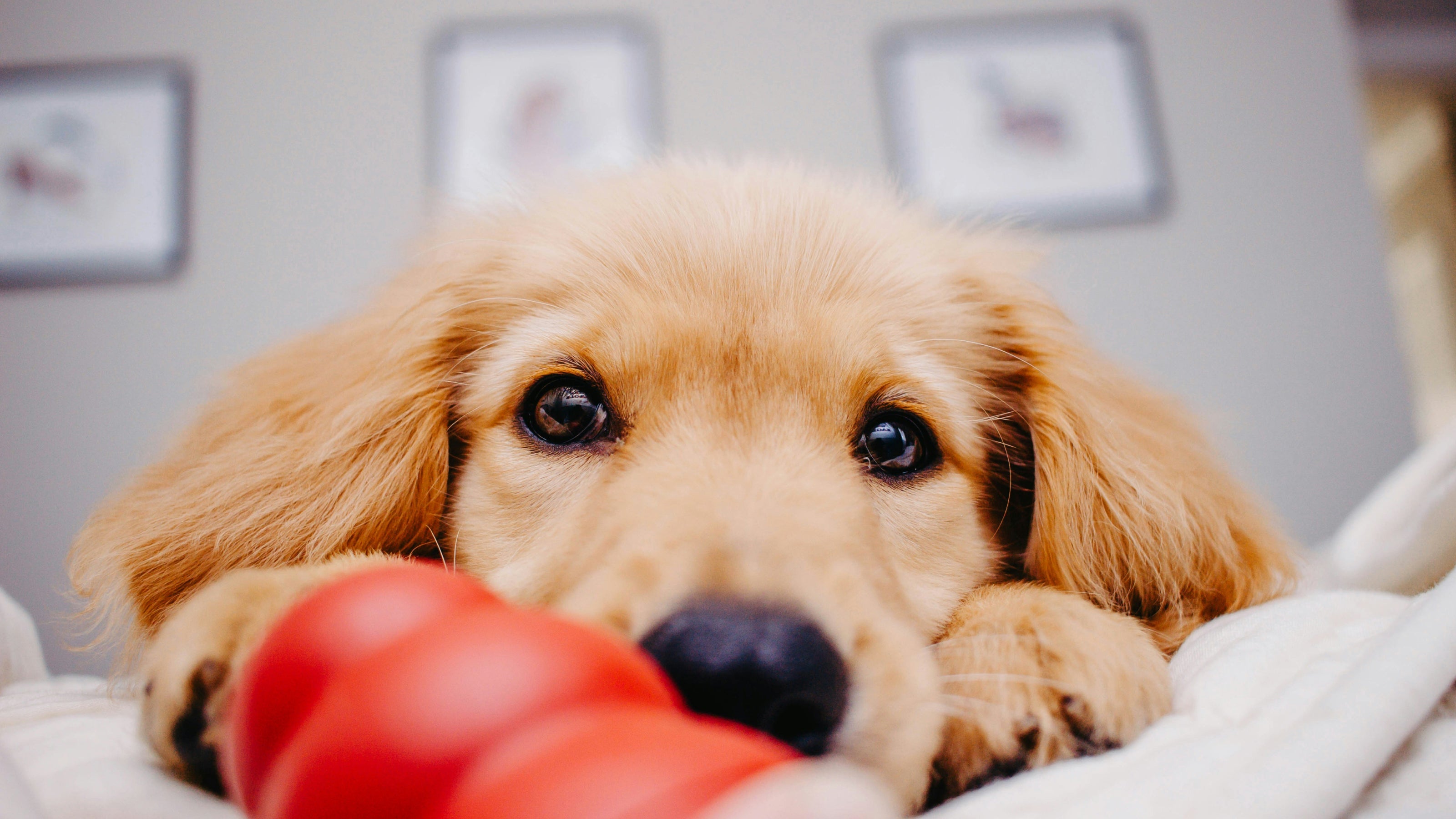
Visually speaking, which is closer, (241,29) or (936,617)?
(936,617)

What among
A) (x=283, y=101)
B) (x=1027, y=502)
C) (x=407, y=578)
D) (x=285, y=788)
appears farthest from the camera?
(x=283, y=101)

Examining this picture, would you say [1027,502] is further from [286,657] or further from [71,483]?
[71,483]

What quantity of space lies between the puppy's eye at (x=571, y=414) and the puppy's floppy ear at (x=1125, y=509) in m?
0.68

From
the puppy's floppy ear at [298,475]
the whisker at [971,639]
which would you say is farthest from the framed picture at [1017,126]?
the whisker at [971,639]

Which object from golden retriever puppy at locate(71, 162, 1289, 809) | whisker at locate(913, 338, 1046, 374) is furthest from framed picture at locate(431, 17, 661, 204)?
whisker at locate(913, 338, 1046, 374)

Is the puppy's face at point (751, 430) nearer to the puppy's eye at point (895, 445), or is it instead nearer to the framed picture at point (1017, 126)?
the puppy's eye at point (895, 445)

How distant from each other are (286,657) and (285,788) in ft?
0.32

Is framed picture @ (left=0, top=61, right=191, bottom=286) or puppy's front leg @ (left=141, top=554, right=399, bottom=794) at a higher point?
framed picture @ (left=0, top=61, right=191, bottom=286)

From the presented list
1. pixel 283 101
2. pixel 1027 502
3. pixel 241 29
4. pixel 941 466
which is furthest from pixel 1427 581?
pixel 241 29

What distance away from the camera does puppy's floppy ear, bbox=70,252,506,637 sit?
3.64 feet

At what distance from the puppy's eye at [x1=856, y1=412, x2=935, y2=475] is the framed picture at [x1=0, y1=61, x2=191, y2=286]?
314 centimetres

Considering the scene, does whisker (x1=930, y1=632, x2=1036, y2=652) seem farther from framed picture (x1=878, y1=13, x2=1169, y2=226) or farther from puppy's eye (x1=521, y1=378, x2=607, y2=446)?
framed picture (x1=878, y1=13, x2=1169, y2=226)

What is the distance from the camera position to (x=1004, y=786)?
25.5 inches

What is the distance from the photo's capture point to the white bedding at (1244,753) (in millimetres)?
557
